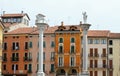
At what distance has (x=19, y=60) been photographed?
270 feet

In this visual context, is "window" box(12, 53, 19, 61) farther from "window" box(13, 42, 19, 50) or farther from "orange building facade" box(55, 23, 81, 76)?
"orange building facade" box(55, 23, 81, 76)

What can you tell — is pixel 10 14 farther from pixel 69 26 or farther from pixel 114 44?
pixel 114 44

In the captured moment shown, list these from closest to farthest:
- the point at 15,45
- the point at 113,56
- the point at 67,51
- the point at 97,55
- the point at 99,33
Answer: the point at 67,51 < the point at 15,45 < the point at 97,55 < the point at 113,56 < the point at 99,33

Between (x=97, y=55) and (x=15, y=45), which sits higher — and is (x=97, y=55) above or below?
below

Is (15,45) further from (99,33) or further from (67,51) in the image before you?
(99,33)

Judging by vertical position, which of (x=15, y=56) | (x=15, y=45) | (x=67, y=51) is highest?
(x=15, y=45)

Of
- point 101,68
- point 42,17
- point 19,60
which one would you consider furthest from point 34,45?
point 42,17

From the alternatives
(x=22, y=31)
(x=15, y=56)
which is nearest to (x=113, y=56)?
(x=22, y=31)

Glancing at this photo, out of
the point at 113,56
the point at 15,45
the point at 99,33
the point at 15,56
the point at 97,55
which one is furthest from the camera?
the point at 99,33

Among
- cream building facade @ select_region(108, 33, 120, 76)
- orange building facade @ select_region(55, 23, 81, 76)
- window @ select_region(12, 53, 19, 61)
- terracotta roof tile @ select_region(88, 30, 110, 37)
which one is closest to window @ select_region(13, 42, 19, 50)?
window @ select_region(12, 53, 19, 61)

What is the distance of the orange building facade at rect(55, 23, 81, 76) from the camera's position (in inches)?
3221

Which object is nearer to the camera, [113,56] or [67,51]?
[67,51]

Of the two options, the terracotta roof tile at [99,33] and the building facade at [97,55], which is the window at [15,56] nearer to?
the building facade at [97,55]

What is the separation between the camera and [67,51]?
270ft
